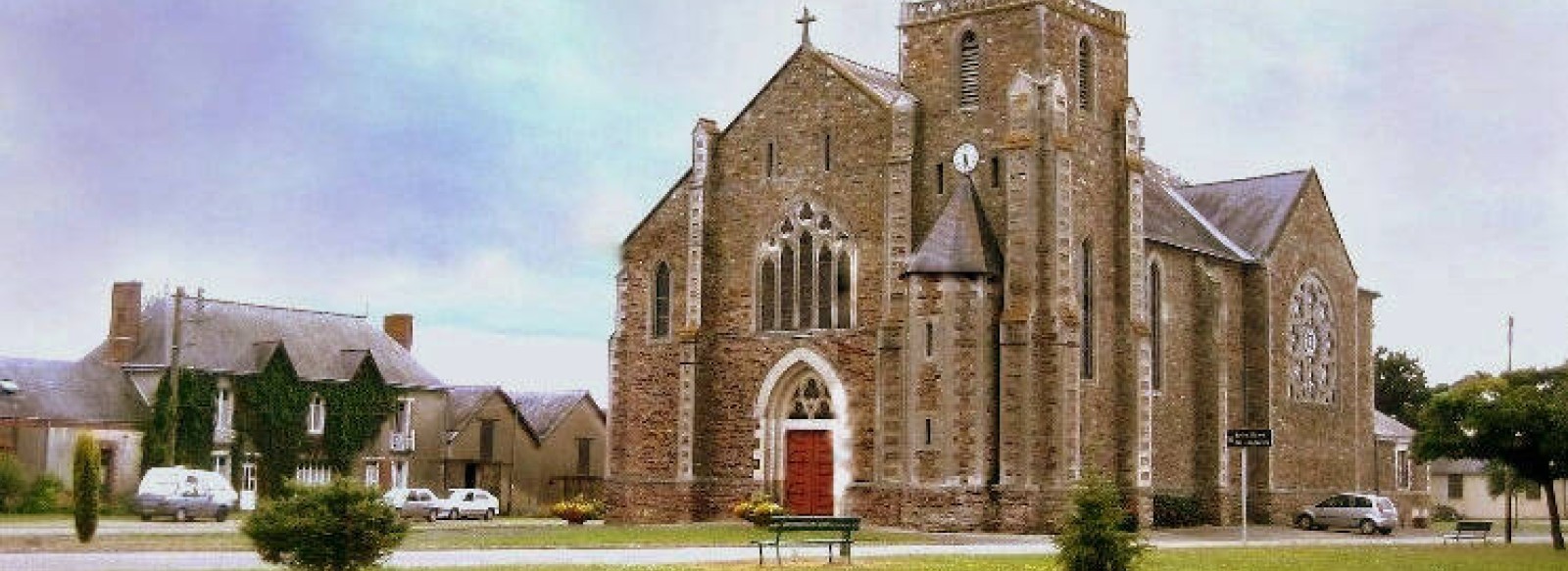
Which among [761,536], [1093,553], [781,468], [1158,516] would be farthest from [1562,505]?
[1093,553]

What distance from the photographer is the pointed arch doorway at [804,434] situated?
4731cm

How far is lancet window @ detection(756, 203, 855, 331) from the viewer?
47.5 metres

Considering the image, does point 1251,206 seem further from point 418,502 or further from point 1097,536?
point 1097,536

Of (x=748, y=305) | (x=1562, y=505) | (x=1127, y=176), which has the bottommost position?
(x=1562, y=505)

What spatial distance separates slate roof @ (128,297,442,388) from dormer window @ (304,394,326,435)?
81cm

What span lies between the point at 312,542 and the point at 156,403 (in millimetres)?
41794

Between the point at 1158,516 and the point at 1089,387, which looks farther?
the point at 1158,516

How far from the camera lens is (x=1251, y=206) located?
58.2 metres

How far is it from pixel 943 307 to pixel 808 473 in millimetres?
6876

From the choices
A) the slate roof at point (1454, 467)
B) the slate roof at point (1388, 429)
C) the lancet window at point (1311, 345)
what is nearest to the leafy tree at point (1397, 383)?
the slate roof at point (1454, 467)

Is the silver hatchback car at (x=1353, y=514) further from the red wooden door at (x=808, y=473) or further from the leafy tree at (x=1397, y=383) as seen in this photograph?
the leafy tree at (x=1397, y=383)

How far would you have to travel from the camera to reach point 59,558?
28.1 meters

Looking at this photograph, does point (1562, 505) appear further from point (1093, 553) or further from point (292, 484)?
point (292, 484)

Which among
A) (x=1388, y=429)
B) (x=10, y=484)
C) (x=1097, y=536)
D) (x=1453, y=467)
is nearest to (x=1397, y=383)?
(x=1453, y=467)
